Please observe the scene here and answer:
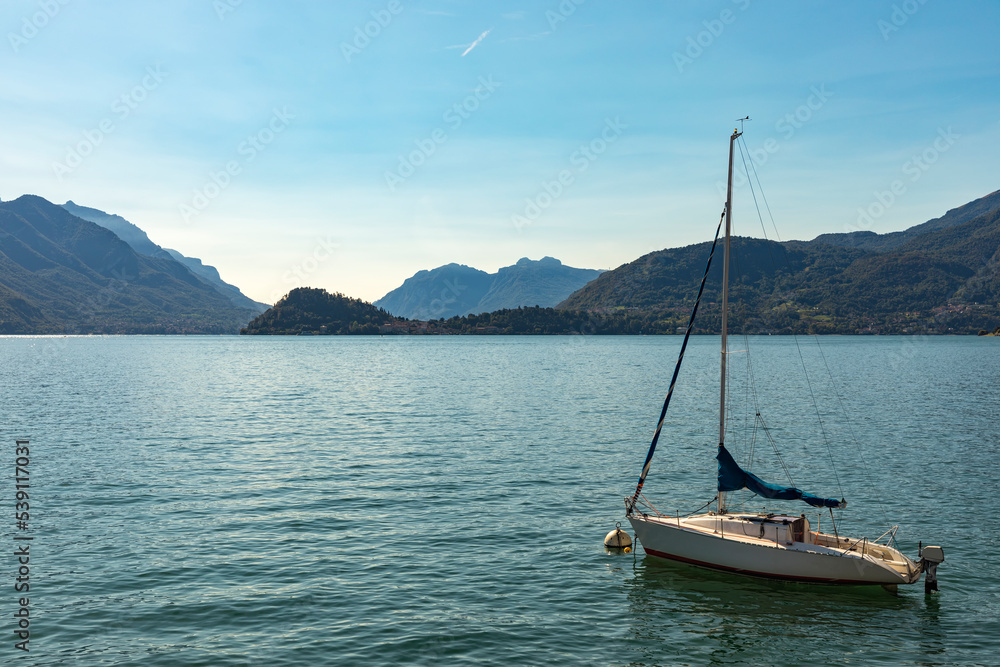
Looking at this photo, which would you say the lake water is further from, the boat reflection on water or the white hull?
the white hull

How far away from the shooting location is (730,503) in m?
37.9

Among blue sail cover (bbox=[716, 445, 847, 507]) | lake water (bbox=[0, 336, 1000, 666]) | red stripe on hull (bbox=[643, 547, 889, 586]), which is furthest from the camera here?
blue sail cover (bbox=[716, 445, 847, 507])

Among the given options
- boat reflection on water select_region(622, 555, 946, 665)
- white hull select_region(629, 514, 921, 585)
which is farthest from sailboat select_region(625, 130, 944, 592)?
boat reflection on water select_region(622, 555, 946, 665)

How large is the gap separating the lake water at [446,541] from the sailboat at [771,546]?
2.33ft

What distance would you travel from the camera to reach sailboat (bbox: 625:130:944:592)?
2527 cm

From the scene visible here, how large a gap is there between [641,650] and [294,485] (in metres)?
26.1

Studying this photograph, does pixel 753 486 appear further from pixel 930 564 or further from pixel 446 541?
pixel 446 541

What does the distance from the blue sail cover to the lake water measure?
3.48 m

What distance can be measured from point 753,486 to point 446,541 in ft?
45.6

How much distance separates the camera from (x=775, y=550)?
85.8 feet

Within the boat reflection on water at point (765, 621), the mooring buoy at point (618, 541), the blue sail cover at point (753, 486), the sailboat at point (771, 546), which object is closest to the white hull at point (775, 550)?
the sailboat at point (771, 546)

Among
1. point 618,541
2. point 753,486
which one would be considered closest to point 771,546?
point 753,486

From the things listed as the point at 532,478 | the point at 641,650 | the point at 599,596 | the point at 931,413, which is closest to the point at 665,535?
the point at 599,596

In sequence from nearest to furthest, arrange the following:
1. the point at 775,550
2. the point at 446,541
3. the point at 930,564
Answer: the point at 930,564
the point at 775,550
the point at 446,541
